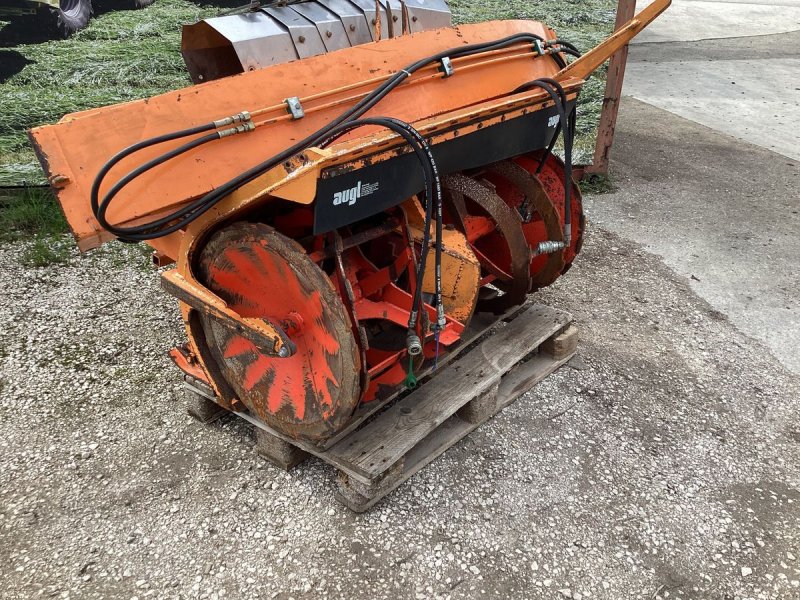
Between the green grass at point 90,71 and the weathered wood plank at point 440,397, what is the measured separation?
2.98 meters

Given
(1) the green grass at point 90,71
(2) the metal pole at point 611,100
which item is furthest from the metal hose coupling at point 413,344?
(2) the metal pole at point 611,100

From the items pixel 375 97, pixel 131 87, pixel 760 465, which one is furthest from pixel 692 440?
pixel 131 87

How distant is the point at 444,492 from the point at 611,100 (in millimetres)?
3672

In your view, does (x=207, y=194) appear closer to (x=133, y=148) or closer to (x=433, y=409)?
(x=133, y=148)

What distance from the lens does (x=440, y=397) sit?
2615 millimetres

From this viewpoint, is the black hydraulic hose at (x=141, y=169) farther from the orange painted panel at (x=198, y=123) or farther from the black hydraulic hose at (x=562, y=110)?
the black hydraulic hose at (x=562, y=110)

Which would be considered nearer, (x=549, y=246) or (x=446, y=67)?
(x=446, y=67)

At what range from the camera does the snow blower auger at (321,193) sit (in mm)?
2018

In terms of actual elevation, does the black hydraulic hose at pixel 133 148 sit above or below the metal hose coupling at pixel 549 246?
above

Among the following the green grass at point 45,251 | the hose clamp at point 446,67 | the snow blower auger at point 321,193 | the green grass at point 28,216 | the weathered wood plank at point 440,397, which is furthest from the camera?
the green grass at point 28,216

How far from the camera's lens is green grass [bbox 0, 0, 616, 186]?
14.8ft

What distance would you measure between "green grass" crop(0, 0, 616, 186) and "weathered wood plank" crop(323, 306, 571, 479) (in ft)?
9.77

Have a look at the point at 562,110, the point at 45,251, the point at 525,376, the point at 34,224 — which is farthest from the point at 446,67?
the point at 34,224

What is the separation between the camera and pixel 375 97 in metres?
2.23
